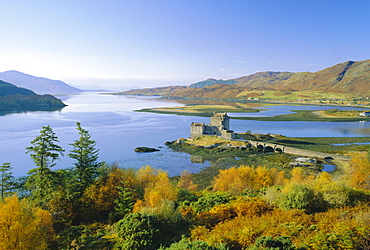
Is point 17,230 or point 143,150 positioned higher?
point 17,230

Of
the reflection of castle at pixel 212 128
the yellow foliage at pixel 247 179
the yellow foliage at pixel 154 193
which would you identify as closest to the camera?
the yellow foliage at pixel 154 193

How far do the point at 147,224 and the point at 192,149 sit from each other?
5293 centimetres

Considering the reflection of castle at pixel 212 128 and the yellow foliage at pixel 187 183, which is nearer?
the yellow foliage at pixel 187 183

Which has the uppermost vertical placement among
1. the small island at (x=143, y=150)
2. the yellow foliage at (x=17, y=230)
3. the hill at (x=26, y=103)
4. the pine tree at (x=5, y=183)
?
the hill at (x=26, y=103)

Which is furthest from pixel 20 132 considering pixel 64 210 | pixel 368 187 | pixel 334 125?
pixel 334 125

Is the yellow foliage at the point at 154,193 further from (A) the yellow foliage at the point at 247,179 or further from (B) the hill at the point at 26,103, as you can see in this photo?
(B) the hill at the point at 26,103

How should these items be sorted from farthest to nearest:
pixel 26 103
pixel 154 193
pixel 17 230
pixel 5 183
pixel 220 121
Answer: pixel 26 103, pixel 220 121, pixel 5 183, pixel 154 193, pixel 17 230

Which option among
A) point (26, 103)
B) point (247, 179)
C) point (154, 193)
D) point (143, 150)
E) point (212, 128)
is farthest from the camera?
point (26, 103)

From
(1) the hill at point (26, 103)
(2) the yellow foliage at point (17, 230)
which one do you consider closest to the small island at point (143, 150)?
(2) the yellow foliage at point (17, 230)

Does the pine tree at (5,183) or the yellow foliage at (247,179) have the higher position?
the pine tree at (5,183)

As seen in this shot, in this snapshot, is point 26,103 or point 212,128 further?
point 26,103

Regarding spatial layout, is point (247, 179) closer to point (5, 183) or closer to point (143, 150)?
point (5, 183)

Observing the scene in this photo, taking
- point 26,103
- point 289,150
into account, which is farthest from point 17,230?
point 26,103

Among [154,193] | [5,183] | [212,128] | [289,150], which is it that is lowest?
[289,150]
